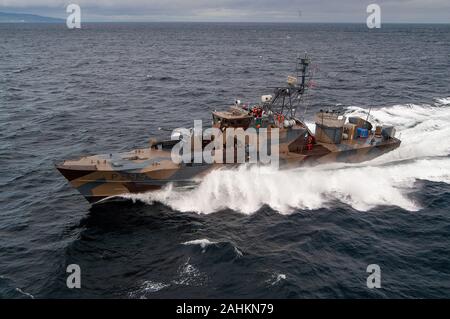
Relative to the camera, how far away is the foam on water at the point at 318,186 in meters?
25.9

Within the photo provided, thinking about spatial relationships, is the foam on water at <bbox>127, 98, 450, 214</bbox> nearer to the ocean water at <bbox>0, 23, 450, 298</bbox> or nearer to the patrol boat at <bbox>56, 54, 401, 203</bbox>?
the ocean water at <bbox>0, 23, 450, 298</bbox>

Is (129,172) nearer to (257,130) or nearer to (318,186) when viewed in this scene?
(257,130)

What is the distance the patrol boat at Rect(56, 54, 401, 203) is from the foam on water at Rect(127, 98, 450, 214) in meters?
0.80

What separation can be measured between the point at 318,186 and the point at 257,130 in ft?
19.3

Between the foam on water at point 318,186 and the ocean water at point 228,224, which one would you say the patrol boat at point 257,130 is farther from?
the ocean water at point 228,224

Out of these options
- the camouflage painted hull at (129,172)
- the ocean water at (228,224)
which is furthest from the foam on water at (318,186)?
the camouflage painted hull at (129,172)

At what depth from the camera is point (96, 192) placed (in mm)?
24781

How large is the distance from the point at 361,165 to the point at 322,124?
4841 millimetres

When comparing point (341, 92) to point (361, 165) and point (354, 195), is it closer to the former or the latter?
point (361, 165)

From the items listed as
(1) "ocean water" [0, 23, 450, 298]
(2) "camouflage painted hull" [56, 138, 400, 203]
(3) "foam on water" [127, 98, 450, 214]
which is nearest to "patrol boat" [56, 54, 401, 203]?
(2) "camouflage painted hull" [56, 138, 400, 203]

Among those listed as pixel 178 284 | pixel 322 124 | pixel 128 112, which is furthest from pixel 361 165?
pixel 128 112

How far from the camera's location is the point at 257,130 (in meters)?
28.1

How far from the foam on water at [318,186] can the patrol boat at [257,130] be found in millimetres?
802

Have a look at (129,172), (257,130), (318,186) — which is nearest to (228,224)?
(129,172)
